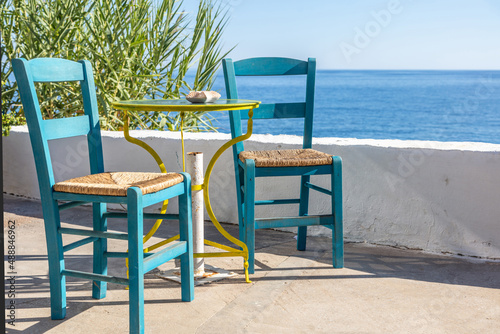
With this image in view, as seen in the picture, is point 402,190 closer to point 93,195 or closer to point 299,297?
point 299,297

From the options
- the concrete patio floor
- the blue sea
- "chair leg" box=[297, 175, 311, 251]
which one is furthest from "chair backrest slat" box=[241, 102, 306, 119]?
the blue sea

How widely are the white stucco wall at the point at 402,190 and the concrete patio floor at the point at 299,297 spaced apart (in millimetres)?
114

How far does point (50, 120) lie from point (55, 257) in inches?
20.0

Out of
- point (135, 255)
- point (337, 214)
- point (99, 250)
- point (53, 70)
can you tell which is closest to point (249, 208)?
point (337, 214)

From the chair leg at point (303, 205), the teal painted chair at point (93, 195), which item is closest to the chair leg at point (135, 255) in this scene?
the teal painted chair at point (93, 195)

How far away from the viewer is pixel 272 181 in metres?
3.52

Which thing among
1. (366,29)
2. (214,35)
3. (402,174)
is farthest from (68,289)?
(214,35)

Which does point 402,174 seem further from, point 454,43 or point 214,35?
point 454,43

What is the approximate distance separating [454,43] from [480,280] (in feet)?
190

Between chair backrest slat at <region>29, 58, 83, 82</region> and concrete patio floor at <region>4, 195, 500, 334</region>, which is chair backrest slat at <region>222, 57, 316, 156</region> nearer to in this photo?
concrete patio floor at <region>4, 195, 500, 334</region>

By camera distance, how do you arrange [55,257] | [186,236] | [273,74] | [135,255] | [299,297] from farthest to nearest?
1. [273,74]
2. [299,297]
3. [186,236]
4. [55,257]
5. [135,255]

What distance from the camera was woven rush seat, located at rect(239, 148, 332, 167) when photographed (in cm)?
262

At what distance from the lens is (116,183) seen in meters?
2.11

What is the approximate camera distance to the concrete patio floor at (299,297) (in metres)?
2.13
